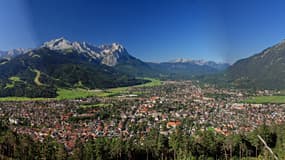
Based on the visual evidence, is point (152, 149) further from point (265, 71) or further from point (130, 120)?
point (265, 71)

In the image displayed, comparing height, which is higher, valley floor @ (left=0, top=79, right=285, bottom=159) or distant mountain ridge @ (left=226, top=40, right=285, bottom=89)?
distant mountain ridge @ (left=226, top=40, right=285, bottom=89)

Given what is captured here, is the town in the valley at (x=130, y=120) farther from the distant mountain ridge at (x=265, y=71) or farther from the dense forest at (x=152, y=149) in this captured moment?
the distant mountain ridge at (x=265, y=71)

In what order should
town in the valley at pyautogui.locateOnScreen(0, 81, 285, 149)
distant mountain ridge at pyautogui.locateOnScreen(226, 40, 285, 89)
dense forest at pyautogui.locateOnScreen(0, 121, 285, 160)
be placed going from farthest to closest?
distant mountain ridge at pyautogui.locateOnScreen(226, 40, 285, 89), town in the valley at pyautogui.locateOnScreen(0, 81, 285, 149), dense forest at pyautogui.locateOnScreen(0, 121, 285, 160)

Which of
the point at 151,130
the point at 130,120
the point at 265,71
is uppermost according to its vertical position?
the point at 265,71

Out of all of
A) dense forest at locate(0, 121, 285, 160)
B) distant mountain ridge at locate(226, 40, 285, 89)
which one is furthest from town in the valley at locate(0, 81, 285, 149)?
distant mountain ridge at locate(226, 40, 285, 89)

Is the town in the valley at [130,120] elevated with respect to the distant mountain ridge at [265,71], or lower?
lower

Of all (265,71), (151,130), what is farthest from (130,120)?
(265,71)

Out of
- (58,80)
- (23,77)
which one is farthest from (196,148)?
(23,77)

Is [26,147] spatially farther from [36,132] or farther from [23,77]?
[23,77]

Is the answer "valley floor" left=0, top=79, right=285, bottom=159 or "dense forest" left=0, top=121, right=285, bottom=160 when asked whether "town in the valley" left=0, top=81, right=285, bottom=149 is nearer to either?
"valley floor" left=0, top=79, right=285, bottom=159

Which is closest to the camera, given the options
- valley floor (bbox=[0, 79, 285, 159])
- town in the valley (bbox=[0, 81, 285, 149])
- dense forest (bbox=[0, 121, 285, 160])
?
dense forest (bbox=[0, 121, 285, 160])

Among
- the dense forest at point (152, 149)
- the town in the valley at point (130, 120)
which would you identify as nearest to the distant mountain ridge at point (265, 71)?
the town in the valley at point (130, 120)
